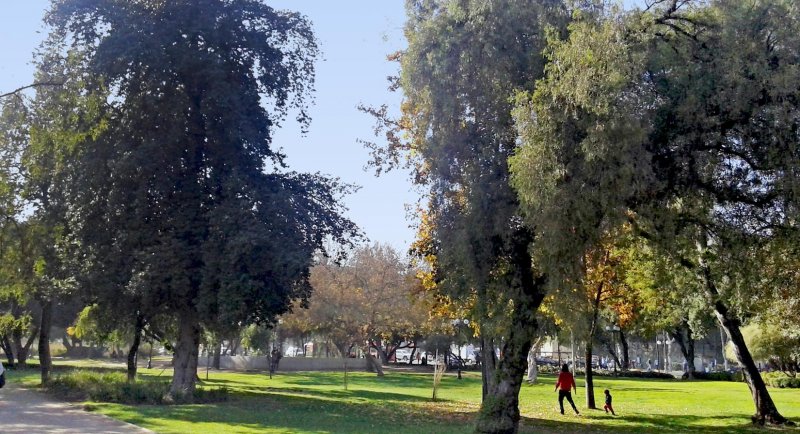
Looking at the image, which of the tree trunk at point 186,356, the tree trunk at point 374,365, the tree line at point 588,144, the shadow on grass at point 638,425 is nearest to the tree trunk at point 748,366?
the shadow on grass at point 638,425

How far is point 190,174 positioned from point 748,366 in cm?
1877

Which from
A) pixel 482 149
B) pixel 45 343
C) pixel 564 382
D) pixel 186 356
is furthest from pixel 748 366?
pixel 45 343

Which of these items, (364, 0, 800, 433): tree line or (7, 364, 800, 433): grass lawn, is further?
(7, 364, 800, 433): grass lawn

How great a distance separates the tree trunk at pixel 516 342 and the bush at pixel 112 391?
40.1 feet

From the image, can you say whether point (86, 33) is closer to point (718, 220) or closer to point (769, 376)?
point (718, 220)

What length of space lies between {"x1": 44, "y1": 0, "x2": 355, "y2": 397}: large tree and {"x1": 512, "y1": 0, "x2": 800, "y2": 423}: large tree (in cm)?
1026

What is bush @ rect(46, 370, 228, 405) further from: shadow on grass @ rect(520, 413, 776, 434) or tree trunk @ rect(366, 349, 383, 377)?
tree trunk @ rect(366, 349, 383, 377)

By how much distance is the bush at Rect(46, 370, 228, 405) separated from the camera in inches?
992

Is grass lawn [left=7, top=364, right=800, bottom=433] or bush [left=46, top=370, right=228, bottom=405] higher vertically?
bush [left=46, top=370, right=228, bottom=405]

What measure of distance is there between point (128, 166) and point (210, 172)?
2937mm

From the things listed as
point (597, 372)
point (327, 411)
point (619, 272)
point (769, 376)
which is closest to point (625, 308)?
point (619, 272)

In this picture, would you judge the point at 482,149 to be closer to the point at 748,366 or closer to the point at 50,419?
the point at 748,366

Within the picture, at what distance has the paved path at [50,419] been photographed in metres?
16.4

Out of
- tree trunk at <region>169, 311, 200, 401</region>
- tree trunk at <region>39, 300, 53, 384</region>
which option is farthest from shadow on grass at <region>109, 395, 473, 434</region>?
tree trunk at <region>39, 300, 53, 384</region>
